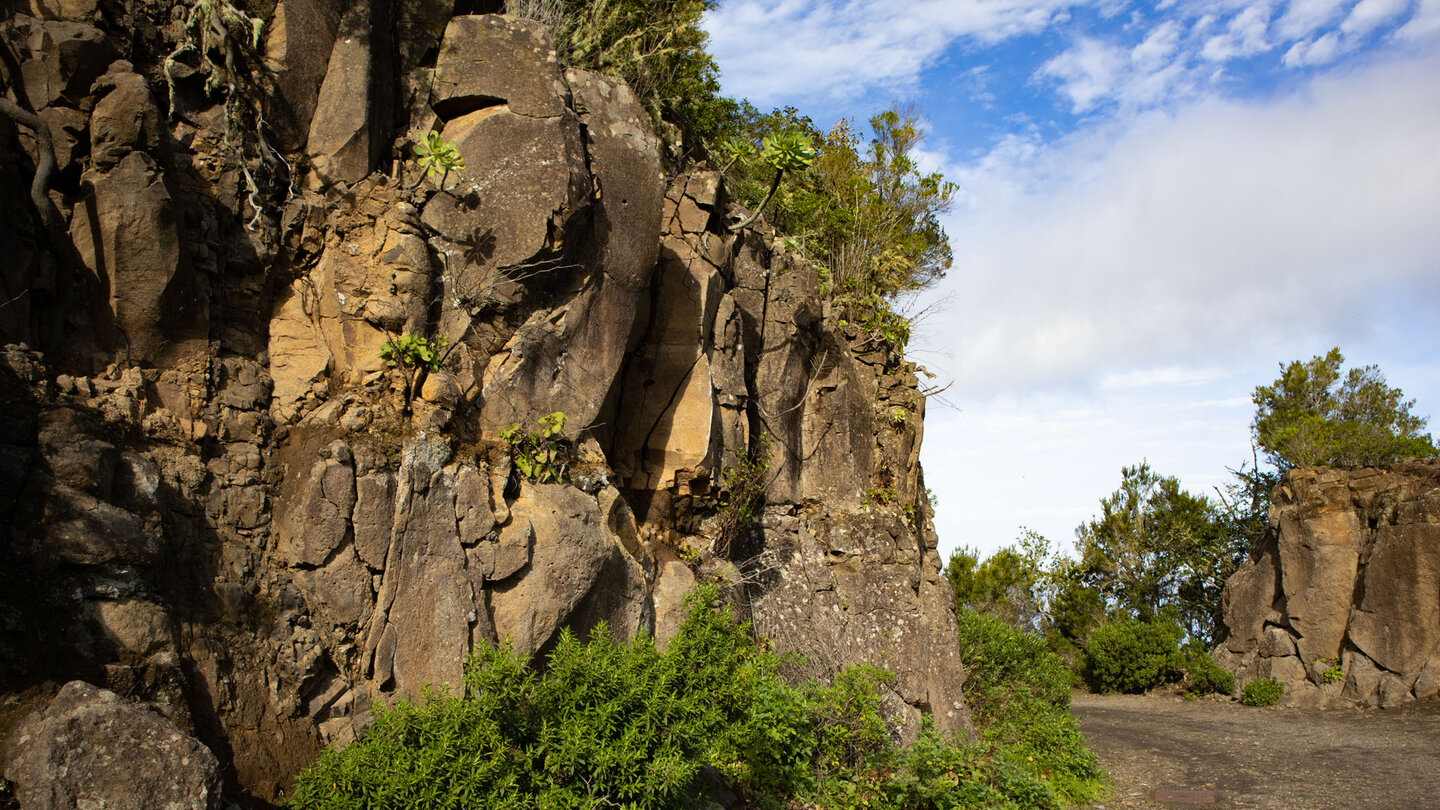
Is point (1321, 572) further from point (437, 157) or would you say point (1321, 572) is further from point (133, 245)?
point (133, 245)

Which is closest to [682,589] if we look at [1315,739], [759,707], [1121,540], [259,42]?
[759,707]

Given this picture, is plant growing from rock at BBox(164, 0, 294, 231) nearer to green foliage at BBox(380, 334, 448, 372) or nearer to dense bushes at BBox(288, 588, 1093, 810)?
green foliage at BBox(380, 334, 448, 372)

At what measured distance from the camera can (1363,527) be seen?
16.7 m

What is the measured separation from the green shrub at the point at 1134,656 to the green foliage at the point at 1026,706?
25.5 ft

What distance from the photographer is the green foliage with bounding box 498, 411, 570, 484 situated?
6551mm

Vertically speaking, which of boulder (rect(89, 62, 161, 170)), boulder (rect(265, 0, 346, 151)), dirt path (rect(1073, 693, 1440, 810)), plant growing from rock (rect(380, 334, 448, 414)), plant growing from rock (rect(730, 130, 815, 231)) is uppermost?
plant growing from rock (rect(730, 130, 815, 231))

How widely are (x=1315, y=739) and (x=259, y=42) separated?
646 inches

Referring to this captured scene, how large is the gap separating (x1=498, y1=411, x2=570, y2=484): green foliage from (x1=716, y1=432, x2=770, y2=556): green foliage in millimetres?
2747

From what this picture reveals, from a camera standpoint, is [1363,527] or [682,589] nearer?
[682,589]

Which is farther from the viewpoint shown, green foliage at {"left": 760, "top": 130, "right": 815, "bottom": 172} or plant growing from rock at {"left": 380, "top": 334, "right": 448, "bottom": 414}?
green foliage at {"left": 760, "top": 130, "right": 815, "bottom": 172}

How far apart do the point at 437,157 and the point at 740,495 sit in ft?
15.8

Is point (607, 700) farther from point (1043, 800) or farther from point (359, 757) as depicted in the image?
point (1043, 800)

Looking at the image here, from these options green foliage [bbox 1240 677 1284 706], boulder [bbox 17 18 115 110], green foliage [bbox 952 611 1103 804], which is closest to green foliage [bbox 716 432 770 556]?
green foliage [bbox 952 611 1103 804]

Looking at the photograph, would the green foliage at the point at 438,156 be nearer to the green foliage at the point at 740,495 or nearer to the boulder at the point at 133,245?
the boulder at the point at 133,245
